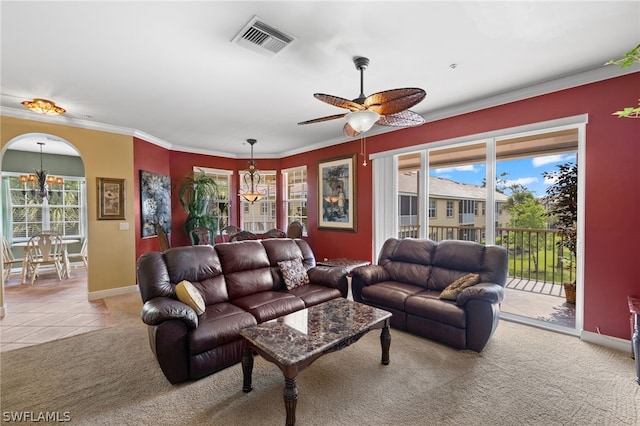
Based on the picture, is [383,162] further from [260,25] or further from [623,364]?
[623,364]

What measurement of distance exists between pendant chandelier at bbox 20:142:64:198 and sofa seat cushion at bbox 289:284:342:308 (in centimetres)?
618

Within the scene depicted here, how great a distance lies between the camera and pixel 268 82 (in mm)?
3037

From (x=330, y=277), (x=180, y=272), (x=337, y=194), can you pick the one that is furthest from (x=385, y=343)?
(x=337, y=194)

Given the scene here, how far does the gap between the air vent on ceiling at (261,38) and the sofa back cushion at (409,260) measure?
288 centimetres

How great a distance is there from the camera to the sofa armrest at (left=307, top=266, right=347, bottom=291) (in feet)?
11.5

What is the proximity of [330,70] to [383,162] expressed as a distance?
7.64 ft

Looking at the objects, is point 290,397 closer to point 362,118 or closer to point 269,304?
point 269,304

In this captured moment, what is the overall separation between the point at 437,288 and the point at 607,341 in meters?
1.64

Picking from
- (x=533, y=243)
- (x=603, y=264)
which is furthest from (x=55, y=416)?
(x=533, y=243)

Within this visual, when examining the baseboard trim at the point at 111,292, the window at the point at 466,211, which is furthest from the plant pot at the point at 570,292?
the baseboard trim at the point at 111,292

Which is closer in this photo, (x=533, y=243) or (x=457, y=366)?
(x=457, y=366)

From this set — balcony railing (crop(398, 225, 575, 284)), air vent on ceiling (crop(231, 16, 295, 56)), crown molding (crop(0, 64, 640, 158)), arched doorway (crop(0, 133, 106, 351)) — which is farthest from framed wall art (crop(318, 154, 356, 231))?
arched doorway (crop(0, 133, 106, 351))

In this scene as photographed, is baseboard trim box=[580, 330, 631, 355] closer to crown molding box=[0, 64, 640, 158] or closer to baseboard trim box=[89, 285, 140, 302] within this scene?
crown molding box=[0, 64, 640, 158]

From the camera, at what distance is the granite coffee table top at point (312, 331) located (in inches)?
72.5
